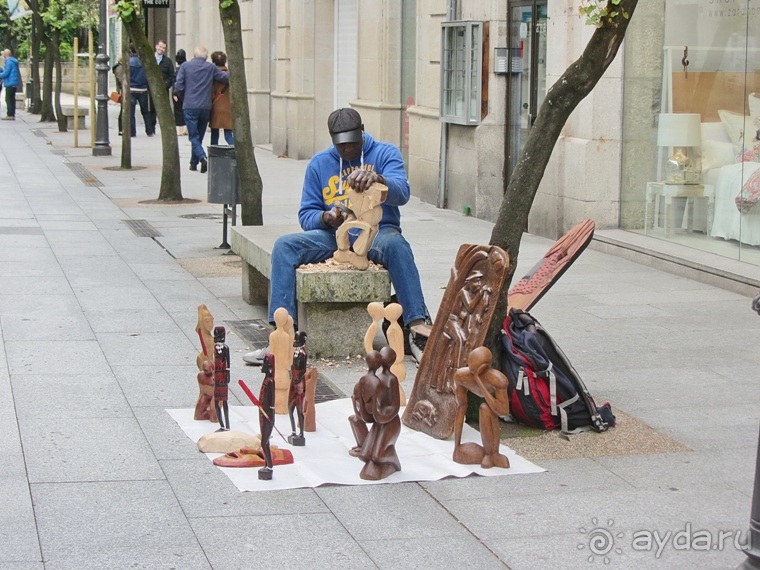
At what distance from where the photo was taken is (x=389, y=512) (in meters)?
5.00

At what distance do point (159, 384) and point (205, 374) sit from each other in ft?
3.49

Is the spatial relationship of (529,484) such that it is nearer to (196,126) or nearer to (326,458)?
(326,458)

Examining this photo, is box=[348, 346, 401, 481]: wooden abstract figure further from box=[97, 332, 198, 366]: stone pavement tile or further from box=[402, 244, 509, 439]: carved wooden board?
box=[97, 332, 198, 366]: stone pavement tile

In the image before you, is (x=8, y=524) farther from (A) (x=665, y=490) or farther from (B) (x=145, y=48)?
(B) (x=145, y=48)

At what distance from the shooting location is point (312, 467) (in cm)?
550

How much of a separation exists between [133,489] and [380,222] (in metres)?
3.12

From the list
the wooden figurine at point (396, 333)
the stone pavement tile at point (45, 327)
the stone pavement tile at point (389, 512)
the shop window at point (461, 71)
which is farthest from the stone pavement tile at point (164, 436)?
the shop window at point (461, 71)

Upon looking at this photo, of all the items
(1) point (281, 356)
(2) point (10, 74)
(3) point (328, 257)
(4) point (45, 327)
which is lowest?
(4) point (45, 327)

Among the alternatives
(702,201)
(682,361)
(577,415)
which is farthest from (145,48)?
Answer: (577,415)

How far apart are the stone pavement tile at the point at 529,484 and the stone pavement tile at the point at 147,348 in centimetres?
276

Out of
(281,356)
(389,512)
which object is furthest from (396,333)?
(389,512)

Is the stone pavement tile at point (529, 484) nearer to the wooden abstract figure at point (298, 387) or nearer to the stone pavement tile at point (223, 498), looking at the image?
the stone pavement tile at point (223, 498)

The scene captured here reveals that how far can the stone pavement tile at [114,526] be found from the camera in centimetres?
448

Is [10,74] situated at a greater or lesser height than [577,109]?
greater
